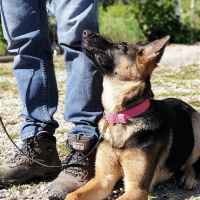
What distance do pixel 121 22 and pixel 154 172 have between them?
36.7 ft

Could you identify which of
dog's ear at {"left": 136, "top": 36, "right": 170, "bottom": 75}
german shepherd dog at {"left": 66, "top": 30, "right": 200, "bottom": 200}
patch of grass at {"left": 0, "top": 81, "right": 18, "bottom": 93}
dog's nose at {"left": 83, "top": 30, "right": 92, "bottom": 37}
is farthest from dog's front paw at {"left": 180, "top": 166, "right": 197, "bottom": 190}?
patch of grass at {"left": 0, "top": 81, "right": 18, "bottom": 93}

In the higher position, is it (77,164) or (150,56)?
(150,56)

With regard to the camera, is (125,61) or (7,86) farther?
(7,86)

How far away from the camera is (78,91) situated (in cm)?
351

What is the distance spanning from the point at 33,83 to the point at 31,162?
2.18 feet

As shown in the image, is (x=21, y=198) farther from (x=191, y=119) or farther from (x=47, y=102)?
(x=191, y=119)

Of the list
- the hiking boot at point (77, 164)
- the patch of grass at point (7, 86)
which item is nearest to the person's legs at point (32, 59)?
the hiking boot at point (77, 164)

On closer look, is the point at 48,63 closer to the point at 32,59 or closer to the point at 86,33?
the point at 32,59

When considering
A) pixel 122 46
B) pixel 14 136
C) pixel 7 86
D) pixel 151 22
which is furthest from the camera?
pixel 151 22

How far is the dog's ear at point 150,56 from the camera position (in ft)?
11.0

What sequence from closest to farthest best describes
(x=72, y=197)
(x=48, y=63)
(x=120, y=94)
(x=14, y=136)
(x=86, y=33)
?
1. (x=72, y=197)
2. (x=86, y=33)
3. (x=120, y=94)
4. (x=48, y=63)
5. (x=14, y=136)

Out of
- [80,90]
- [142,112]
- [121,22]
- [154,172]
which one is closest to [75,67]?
[80,90]

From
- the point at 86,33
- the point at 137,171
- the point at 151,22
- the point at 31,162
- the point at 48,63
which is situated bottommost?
the point at 151,22

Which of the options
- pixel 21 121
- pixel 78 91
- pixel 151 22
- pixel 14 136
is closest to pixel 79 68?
pixel 78 91
